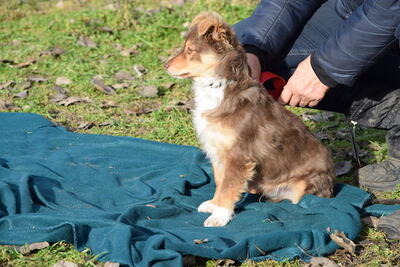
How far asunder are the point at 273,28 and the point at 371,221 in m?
2.00

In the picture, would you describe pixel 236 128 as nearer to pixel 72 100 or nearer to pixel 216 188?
pixel 216 188

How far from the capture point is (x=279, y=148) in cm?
462

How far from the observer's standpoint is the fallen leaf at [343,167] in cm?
558

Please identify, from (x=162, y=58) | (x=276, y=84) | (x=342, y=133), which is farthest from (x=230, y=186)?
(x=162, y=58)

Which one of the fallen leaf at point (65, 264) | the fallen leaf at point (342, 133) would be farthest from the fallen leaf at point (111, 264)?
the fallen leaf at point (342, 133)

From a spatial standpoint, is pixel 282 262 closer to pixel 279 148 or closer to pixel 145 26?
pixel 279 148

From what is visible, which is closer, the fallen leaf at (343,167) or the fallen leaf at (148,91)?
the fallen leaf at (343,167)

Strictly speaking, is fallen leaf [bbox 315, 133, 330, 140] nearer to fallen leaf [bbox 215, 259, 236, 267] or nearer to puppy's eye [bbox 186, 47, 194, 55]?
puppy's eye [bbox 186, 47, 194, 55]

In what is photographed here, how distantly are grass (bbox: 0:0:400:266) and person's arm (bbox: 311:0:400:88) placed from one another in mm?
1138

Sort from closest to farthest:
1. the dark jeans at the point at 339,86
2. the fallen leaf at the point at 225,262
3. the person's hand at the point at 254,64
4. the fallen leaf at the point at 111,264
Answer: the fallen leaf at the point at 111,264, the fallen leaf at the point at 225,262, the person's hand at the point at 254,64, the dark jeans at the point at 339,86

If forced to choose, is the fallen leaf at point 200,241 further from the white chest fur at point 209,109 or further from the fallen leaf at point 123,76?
the fallen leaf at point 123,76

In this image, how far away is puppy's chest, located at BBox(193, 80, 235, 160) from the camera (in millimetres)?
4453

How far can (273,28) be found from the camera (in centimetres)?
557

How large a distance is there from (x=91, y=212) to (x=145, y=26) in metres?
5.62
